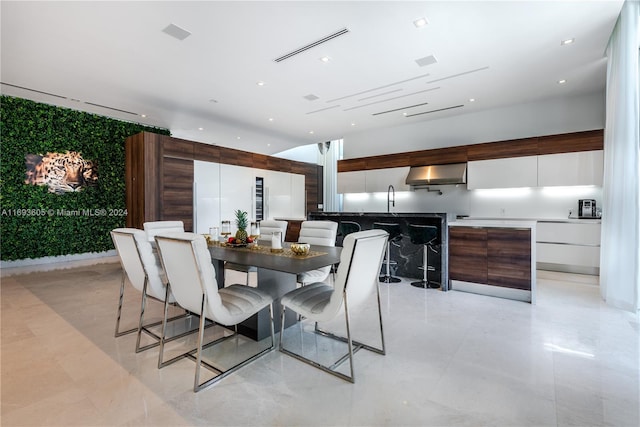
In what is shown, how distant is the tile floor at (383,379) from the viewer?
1.54 meters

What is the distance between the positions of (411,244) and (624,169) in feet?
7.95

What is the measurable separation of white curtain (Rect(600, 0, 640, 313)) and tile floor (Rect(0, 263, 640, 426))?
43 cm

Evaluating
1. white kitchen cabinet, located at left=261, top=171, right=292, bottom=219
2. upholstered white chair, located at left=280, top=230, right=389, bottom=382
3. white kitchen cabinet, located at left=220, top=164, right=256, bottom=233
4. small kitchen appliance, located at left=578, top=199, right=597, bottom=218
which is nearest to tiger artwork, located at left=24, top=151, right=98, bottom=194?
white kitchen cabinet, located at left=220, top=164, right=256, bottom=233

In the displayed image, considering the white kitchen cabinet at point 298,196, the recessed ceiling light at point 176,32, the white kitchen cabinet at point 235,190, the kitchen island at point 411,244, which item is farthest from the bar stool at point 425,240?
the white kitchen cabinet at point 298,196

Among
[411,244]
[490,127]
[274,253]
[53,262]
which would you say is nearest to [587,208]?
[490,127]

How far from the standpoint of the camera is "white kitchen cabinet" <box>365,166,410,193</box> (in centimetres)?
657

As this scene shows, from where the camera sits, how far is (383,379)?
1.87 metres

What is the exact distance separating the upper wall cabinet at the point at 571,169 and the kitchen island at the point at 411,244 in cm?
217

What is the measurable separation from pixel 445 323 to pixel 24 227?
6.81 m

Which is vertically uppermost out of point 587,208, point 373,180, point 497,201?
point 373,180

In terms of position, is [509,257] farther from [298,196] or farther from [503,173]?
[298,196]

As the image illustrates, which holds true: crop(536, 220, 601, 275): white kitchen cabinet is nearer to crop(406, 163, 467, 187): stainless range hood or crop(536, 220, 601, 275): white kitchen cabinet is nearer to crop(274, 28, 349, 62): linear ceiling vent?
crop(406, 163, 467, 187): stainless range hood

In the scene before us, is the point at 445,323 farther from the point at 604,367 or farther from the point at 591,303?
the point at 591,303

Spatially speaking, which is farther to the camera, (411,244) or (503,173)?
(503,173)
